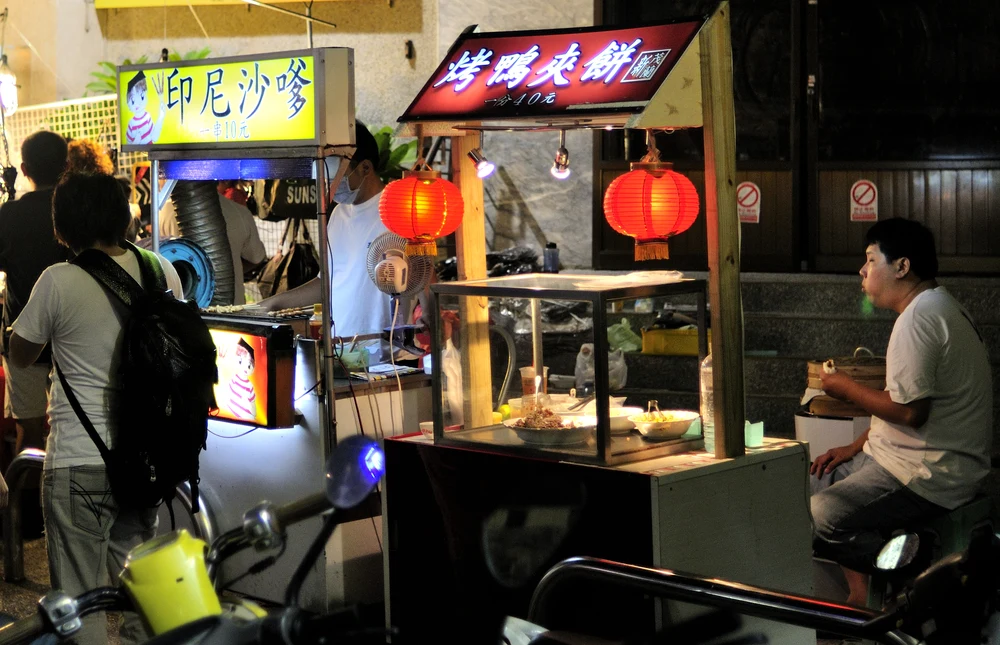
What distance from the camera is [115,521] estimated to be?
16.0 feet

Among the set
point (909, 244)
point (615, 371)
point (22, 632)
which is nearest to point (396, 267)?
point (615, 371)

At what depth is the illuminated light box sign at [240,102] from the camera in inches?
232

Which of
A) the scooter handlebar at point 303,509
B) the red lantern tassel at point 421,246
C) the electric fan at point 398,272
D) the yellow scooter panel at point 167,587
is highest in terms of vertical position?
the red lantern tassel at point 421,246

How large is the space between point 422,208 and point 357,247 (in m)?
1.41

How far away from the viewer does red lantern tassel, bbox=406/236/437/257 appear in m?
5.83

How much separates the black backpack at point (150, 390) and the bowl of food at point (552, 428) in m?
1.38

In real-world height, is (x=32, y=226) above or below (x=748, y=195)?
below

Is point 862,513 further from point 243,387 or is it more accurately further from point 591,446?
point 243,387

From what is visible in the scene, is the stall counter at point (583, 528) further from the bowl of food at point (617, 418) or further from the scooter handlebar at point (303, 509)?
the scooter handlebar at point (303, 509)

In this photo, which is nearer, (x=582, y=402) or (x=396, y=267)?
(x=582, y=402)

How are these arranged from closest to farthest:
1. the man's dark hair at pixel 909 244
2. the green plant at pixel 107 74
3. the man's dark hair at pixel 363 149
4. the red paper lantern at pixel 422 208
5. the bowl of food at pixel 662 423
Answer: the bowl of food at pixel 662 423
the man's dark hair at pixel 909 244
the red paper lantern at pixel 422 208
the man's dark hair at pixel 363 149
the green plant at pixel 107 74

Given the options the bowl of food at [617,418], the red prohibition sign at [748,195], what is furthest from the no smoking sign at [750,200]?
the bowl of food at [617,418]

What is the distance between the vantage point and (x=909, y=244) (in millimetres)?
5535

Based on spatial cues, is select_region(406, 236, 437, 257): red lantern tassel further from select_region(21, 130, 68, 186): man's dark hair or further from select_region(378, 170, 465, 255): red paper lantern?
select_region(21, 130, 68, 186): man's dark hair
